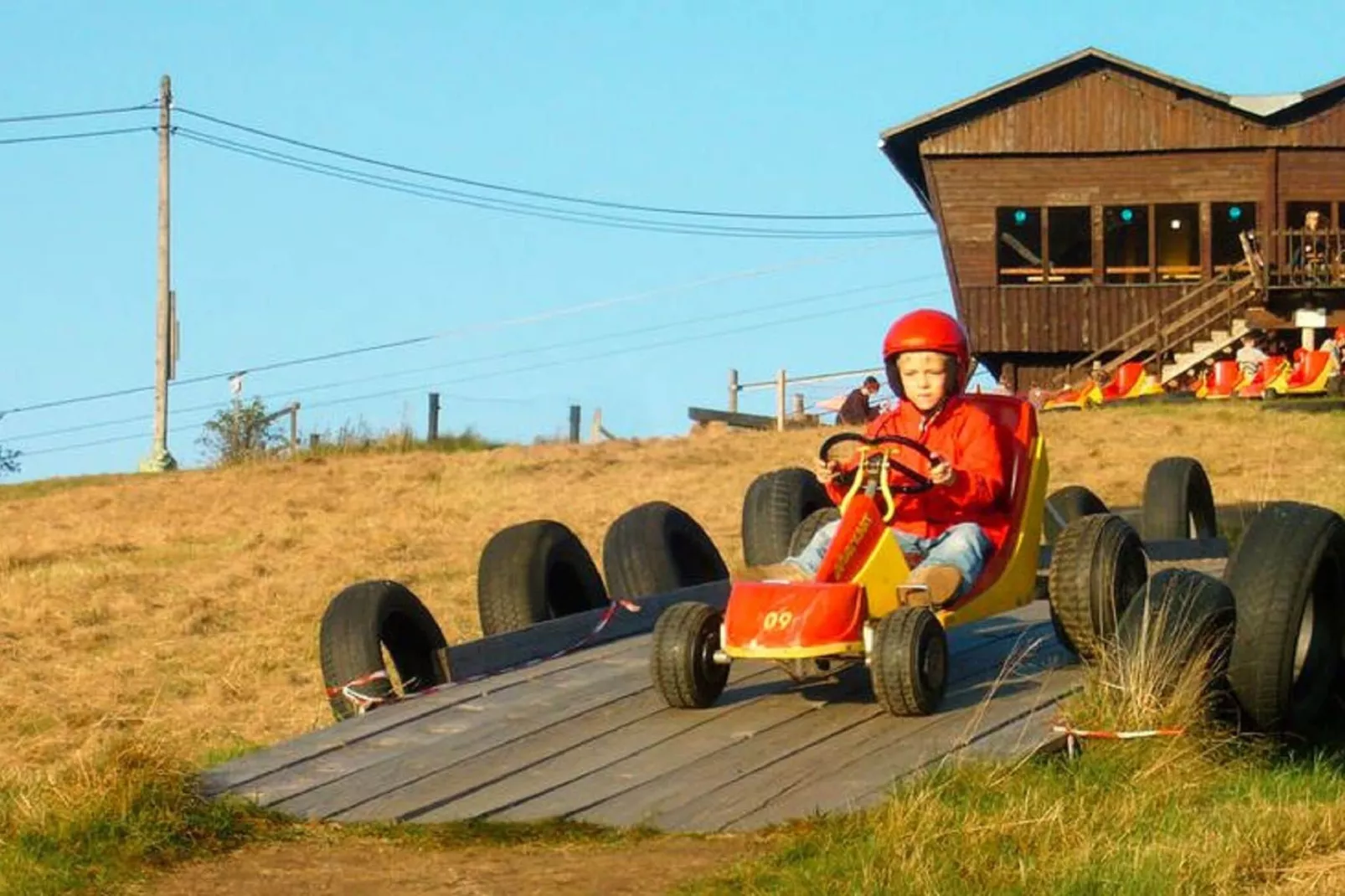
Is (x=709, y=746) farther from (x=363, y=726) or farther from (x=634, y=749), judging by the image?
(x=363, y=726)

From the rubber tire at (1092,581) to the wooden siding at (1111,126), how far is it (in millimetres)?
38224

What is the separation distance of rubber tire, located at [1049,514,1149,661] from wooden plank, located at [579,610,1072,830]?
0.38 metres

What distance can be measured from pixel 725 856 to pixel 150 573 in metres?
15.3

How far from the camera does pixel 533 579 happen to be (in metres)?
10.9

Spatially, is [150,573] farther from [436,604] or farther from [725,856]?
[725,856]

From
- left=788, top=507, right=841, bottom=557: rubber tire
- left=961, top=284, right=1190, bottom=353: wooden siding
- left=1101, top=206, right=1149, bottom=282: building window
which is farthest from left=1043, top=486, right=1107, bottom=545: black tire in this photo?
left=1101, top=206, right=1149, bottom=282: building window

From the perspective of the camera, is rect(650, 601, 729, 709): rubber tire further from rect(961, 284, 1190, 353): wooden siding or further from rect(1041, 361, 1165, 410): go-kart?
rect(961, 284, 1190, 353): wooden siding

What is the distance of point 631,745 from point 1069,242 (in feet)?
139

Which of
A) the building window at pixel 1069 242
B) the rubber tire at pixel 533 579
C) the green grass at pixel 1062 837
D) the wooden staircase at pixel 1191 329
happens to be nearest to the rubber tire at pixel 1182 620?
the green grass at pixel 1062 837

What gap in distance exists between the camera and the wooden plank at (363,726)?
753 centimetres

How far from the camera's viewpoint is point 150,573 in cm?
2080

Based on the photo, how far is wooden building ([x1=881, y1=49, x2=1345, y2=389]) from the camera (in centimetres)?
4622

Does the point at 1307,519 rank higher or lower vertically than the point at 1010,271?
lower

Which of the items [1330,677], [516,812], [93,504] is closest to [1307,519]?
[1330,677]
